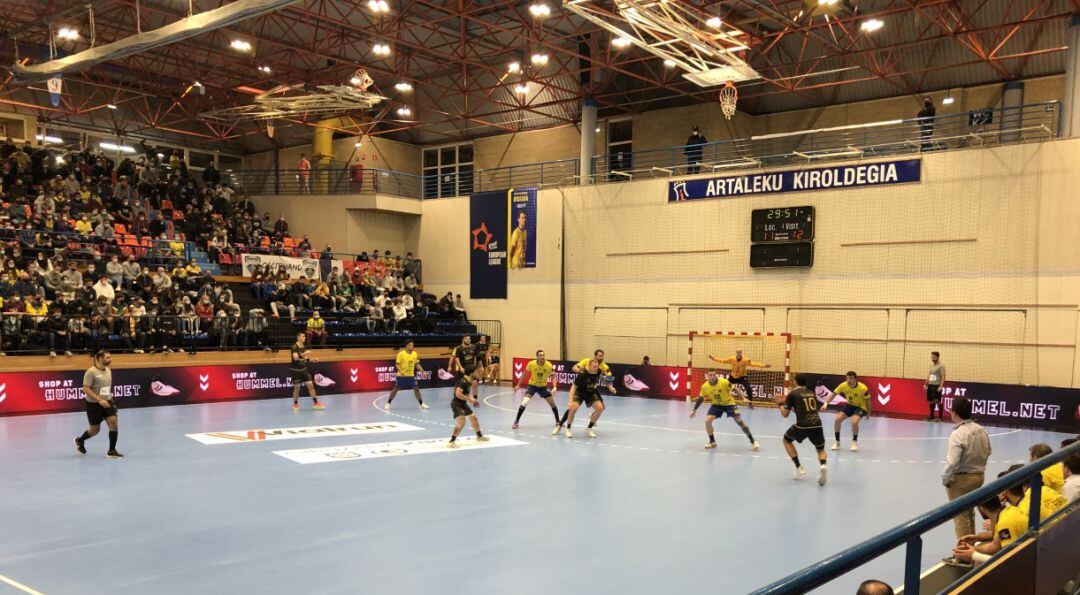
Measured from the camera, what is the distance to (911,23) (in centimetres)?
2642

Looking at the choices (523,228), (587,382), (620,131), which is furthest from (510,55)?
(587,382)

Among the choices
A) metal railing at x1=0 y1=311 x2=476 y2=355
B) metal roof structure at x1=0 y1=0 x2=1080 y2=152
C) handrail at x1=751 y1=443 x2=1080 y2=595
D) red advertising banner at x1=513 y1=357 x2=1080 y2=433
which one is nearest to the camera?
handrail at x1=751 y1=443 x2=1080 y2=595

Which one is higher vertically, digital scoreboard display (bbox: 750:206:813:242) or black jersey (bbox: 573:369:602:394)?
digital scoreboard display (bbox: 750:206:813:242)

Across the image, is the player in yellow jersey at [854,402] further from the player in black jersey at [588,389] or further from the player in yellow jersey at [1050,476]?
the player in yellow jersey at [1050,476]

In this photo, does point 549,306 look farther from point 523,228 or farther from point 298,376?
point 298,376

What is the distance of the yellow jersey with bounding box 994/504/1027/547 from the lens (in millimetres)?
5395

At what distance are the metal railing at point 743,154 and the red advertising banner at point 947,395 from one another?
23.3ft

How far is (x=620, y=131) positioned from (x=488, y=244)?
8245 millimetres

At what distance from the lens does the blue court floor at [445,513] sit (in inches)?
301

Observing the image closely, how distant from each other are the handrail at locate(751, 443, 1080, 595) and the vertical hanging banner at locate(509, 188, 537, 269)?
27702mm

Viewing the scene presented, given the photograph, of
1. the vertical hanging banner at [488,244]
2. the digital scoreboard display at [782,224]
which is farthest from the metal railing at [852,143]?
the vertical hanging banner at [488,244]

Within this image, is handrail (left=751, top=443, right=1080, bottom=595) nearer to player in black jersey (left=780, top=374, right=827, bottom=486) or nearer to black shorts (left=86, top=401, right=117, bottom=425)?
player in black jersey (left=780, top=374, right=827, bottom=486)

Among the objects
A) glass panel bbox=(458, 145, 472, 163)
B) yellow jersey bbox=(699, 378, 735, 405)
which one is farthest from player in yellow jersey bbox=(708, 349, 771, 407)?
glass panel bbox=(458, 145, 472, 163)

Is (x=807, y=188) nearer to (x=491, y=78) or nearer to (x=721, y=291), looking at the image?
(x=721, y=291)
